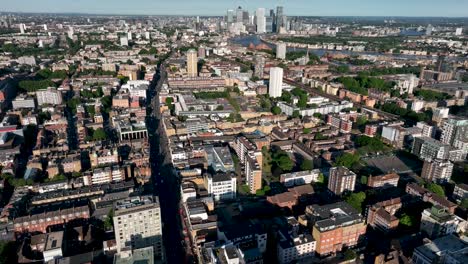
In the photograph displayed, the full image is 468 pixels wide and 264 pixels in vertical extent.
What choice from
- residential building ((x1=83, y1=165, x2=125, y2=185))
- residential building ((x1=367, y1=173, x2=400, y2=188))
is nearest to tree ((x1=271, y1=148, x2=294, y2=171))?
residential building ((x1=367, y1=173, x2=400, y2=188))

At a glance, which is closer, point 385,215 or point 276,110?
point 385,215

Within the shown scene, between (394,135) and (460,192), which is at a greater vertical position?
(394,135)

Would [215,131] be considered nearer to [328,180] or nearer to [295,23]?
[328,180]

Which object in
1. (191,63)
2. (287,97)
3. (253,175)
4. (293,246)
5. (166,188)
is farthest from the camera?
(191,63)

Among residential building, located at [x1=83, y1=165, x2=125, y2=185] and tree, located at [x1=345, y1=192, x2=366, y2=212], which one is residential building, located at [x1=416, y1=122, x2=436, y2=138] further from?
residential building, located at [x1=83, y1=165, x2=125, y2=185]

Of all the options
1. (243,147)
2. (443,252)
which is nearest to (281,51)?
(243,147)

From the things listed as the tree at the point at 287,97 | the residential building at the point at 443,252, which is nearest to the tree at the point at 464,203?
the residential building at the point at 443,252

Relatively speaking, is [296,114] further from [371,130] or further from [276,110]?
[371,130]
